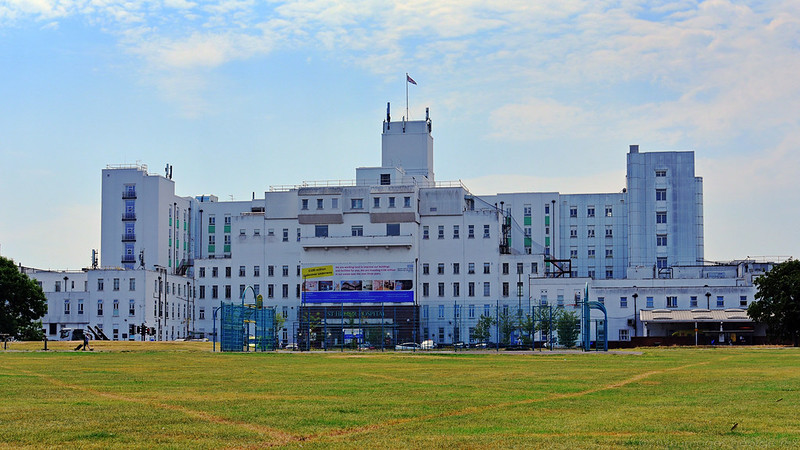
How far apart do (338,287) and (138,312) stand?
24.5 meters

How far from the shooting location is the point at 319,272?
419 ft

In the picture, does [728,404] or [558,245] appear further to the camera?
[558,245]

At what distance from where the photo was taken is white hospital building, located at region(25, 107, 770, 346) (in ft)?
404

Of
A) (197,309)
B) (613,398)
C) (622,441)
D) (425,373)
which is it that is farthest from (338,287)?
(622,441)

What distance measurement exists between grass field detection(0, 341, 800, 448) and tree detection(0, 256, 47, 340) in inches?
2946

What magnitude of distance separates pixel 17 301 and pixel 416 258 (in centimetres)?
4661

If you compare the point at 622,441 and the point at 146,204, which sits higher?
the point at 146,204

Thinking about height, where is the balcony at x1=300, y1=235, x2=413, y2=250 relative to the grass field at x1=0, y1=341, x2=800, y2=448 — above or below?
above

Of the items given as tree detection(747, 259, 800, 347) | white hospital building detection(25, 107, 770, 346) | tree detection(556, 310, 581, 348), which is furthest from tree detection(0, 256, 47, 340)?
tree detection(747, 259, 800, 347)

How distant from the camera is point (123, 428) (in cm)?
1783

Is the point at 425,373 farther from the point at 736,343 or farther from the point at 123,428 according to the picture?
the point at 736,343

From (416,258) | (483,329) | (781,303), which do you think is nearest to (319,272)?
(416,258)

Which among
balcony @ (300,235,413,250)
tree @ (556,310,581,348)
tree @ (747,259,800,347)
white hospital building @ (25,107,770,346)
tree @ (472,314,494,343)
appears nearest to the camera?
tree @ (747,259,800,347)

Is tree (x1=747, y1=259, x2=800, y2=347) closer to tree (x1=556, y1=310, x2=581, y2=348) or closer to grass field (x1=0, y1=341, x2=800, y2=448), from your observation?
tree (x1=556, y1=310, x2=581, y2=348)
